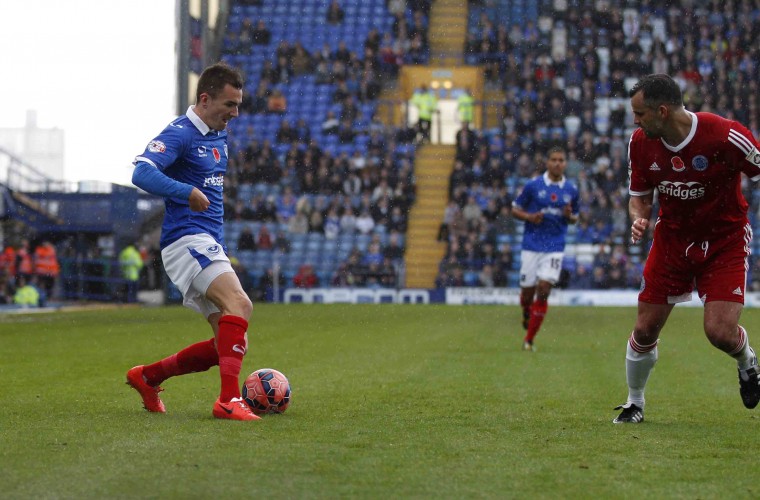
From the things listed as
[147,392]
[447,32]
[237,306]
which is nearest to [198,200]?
[237,306]

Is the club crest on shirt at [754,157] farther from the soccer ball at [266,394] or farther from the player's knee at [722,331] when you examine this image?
the soccer ball at [266,394]

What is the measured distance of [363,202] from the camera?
105 feet

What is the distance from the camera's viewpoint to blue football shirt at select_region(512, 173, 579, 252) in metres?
14.3

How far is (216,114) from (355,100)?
94.0ft

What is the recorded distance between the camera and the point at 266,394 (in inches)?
280

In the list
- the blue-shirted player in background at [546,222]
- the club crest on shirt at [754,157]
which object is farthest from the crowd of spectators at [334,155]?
the club crest on shirt at [754,157]

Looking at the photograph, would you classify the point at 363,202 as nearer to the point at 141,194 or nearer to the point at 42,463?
the point at 141,194

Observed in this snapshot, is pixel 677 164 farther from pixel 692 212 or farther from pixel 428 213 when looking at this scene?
pixel 428 213

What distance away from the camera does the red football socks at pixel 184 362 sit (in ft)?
23.8

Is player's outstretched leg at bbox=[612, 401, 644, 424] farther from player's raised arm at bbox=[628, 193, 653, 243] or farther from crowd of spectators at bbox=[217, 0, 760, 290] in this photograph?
crowd of spectators at bbox=[217, 0, 760, 290]

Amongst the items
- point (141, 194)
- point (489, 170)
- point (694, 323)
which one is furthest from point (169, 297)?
point (694, 323)

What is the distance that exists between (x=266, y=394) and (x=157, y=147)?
1.66 m

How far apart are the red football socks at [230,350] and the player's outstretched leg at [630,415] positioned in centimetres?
228

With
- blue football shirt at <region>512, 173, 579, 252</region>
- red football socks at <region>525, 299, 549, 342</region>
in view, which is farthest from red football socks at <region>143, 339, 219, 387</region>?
blue football shirt at <region>512, 173, 579, 252</region>
